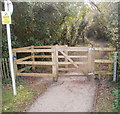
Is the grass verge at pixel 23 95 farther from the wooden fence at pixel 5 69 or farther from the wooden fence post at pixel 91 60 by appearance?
the wooden fence post at pixel 91 60

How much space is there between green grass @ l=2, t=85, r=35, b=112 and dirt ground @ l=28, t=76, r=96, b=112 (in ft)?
0.97

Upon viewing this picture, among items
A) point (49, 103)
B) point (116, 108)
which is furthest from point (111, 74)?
point (49, 103)

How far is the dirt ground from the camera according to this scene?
3.22 m

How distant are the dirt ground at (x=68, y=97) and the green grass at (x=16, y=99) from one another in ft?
0.97

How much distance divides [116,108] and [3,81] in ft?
12.7

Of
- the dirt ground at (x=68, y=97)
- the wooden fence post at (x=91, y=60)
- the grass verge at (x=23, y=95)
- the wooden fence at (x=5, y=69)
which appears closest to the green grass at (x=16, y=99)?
the grass verge at (x=23, y=95)

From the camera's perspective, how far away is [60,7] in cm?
718

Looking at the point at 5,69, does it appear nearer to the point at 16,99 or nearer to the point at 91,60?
the point at 16,99

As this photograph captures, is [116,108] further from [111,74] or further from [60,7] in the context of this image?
[60,7]

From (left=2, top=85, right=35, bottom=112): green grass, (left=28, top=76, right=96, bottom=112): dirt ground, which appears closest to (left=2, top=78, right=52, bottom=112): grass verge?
(left=2, top=85, right=35, bottom=112): green grass

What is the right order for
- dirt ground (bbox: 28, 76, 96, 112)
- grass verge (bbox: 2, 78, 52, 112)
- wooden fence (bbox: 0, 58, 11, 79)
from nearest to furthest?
1. dirt ground (bbox: 28, 76, 96, 112)
2. grass verge (bbox: 2, 78, 52, 112)
3. wooden fence (bbox: 0, 58, 11, 79)

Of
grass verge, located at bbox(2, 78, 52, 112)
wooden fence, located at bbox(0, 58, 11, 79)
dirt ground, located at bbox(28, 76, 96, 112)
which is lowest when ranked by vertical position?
grass verge, located at bbox(2, 78, 52, 112)

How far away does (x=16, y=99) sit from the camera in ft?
12.2

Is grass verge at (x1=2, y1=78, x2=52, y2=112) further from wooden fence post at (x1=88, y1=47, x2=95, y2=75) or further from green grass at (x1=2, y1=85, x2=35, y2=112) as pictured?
wooden fence post at (x1=88, y1=47, x2=95, y2=75)
